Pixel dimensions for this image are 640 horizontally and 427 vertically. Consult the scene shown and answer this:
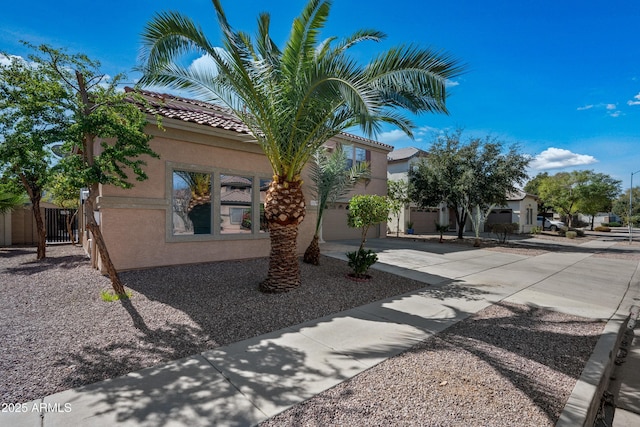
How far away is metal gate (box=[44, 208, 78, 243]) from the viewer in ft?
49.3

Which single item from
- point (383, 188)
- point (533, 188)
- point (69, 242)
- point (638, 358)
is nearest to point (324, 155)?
point (638, 358)

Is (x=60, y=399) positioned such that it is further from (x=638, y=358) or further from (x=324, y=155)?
(x=324, y=155)

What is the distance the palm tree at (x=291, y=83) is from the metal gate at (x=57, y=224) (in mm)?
13572

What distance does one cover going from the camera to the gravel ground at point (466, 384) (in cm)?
275

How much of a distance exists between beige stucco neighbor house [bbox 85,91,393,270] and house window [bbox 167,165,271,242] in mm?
27

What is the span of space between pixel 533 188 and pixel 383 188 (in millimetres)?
45564

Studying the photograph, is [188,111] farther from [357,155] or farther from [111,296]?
[357,155]

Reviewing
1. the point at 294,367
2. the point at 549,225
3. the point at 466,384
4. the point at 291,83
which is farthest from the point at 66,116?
the point at 549,225

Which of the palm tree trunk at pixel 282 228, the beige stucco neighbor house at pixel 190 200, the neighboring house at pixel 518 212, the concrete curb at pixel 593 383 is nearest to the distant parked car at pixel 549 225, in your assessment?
the neighboring house at pixel 518 212

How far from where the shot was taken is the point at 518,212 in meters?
29.3

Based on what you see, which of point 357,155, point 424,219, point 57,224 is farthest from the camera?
point 424,219

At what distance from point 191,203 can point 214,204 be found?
652 millimetres

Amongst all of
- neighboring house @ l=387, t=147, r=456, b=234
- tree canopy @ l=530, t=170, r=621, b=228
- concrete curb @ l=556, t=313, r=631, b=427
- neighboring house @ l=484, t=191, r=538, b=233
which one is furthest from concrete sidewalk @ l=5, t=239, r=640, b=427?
tree canopy @ l=530, t=170, r=621, b=228

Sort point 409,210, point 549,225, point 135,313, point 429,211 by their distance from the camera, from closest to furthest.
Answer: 1. point 135,313
2. point 409,210
3. point 429,211
4. point 549,225
